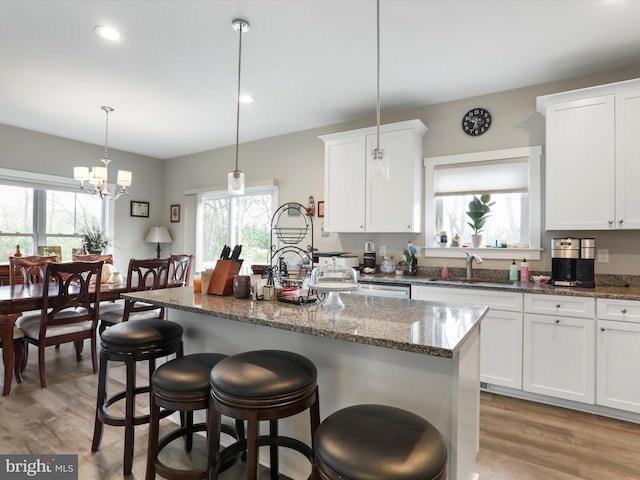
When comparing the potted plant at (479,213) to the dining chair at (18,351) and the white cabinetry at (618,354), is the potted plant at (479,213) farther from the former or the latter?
the dining chair at (18,351)

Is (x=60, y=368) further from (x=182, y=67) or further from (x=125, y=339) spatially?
(x=182, y=67)

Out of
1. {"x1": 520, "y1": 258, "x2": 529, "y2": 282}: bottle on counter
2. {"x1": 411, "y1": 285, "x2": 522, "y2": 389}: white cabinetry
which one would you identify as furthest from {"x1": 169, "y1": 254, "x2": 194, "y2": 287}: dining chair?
{"x1": 520, "y1": 258, "x2": 529, "y2": 282}: bottle on counter

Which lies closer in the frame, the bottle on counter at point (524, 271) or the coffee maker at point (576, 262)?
the coffee maker at point (576, 262)

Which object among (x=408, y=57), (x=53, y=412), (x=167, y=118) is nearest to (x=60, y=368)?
(x=53, y=412)

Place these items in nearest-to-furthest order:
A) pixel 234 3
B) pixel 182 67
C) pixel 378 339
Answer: pixel 378 339 → pixel 234 3 → pixel 182 67

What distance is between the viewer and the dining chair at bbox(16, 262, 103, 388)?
278cm

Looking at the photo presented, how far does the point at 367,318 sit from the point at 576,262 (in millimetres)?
2136

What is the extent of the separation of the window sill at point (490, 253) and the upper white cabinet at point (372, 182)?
0.89 ft

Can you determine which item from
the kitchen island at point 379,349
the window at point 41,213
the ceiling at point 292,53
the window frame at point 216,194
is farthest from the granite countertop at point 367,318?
Result: the window at point 41,213

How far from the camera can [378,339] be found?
1.19 meters

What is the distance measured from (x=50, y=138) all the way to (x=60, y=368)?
3.19 m

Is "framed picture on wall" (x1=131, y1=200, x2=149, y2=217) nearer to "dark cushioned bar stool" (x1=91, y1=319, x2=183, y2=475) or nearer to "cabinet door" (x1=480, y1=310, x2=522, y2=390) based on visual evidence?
"dark cushioned bar stool" (x1=91, y1=319, x2=183, y2=475)

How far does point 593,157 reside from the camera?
2.65 m

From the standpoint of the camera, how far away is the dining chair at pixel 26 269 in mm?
3406
